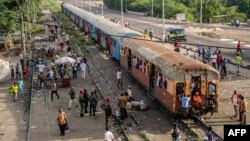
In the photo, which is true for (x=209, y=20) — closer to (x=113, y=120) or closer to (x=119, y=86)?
(x=119, y=86)

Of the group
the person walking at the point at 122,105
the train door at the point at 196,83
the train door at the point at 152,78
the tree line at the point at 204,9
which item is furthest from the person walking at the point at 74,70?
the tree line at the point at 204,9

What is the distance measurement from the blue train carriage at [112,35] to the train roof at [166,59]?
214 inches

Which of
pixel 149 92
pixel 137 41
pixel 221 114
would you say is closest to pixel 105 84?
pixel 137 41

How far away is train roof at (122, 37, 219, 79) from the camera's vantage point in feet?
70.0

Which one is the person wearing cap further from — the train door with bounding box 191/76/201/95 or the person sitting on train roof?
the person sitting on train roof

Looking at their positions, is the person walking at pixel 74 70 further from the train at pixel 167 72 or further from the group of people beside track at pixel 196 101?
the group of people beside track at pixel 196 101

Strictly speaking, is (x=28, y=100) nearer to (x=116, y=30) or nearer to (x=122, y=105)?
(x=122, y=105)

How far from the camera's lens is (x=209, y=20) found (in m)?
94.1

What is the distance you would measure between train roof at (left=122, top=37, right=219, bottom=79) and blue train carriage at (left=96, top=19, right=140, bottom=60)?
5.43 meters

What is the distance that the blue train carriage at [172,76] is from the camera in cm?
2116

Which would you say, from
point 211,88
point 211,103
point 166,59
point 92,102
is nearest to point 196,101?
point 211,103

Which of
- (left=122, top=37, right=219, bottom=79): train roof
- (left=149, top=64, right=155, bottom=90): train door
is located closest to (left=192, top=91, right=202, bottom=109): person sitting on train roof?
(left=122, top=37, right=219, bottom=79): train roof

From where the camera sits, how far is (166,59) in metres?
23.4

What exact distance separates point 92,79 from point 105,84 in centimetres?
211
